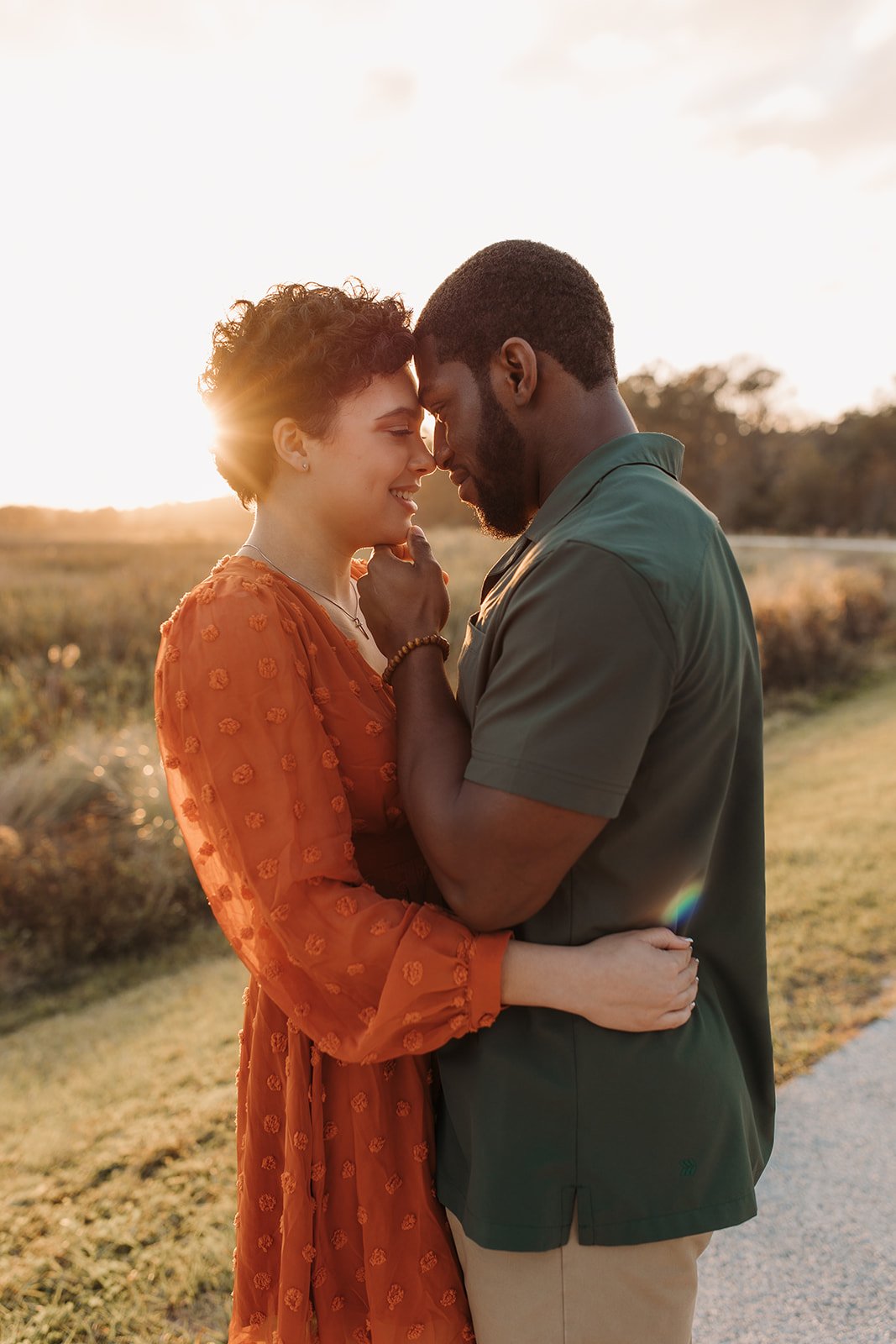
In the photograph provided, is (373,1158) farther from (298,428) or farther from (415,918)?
(298,428)

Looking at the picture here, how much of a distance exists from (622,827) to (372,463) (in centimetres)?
89

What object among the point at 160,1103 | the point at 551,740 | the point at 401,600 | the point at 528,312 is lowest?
the point at 160,1103

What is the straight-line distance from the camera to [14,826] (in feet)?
20.1

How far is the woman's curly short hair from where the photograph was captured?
1871 mm

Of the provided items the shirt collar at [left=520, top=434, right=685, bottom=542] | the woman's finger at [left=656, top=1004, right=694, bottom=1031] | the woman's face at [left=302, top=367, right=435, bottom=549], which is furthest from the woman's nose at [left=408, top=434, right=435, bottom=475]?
the woman's finger at [left=656, top=1004, right=694, bottom=1031]

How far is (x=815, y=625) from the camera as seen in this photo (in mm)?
12648

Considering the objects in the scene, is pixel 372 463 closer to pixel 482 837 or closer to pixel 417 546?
pixel 417 546

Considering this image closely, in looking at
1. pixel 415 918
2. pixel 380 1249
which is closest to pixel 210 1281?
pixel 380 1249

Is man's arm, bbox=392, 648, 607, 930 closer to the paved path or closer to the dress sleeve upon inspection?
the dress sleeve

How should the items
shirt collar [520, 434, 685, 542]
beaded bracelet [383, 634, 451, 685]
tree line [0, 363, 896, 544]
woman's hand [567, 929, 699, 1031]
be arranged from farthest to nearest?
tree line [0, 363, 896, 544] → beaded bracelet [383, 634, 451, 685] → shirt collar [520, 434, 685, 542] → woman's hand [567, 929, 699, 1031]

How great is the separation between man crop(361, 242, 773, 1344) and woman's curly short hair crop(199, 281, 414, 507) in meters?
0.12

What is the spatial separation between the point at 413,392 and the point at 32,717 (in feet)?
21.2

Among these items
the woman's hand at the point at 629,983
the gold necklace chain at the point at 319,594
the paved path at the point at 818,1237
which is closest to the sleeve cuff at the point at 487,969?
the woman's hand at the point at 629,983

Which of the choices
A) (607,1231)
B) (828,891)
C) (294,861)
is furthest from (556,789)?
(828,891)
